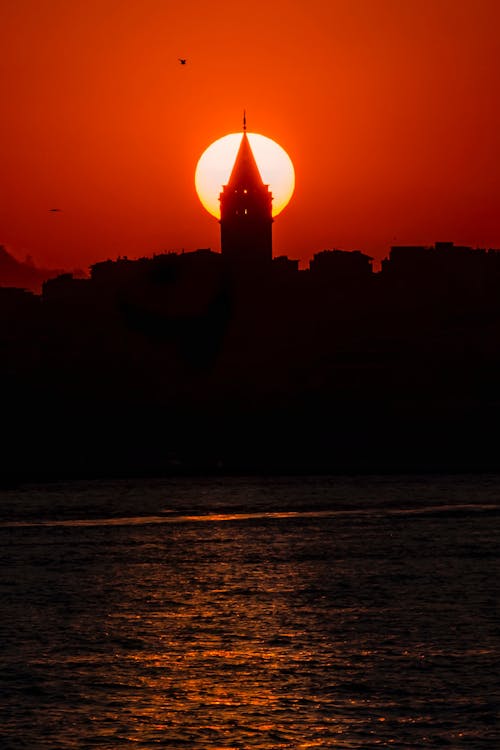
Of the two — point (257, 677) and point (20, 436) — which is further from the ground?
point (20, 436)

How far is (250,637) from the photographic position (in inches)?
1195

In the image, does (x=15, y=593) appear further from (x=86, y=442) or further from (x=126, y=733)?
(x=86, y=442)

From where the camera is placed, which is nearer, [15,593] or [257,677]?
[257,677]

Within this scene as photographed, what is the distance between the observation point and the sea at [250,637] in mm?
21328

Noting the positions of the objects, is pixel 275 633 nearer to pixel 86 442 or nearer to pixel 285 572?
pixel 285 572

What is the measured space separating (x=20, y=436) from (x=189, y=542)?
131695 millimetres

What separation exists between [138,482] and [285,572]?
274 feet

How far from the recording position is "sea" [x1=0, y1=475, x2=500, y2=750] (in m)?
21.3

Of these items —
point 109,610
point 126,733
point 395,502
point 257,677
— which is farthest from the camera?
point 395,502

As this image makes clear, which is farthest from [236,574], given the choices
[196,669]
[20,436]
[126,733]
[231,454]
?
[20,436]

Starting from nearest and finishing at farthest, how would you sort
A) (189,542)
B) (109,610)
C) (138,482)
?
(109,610) < (189,542) < (138,482)

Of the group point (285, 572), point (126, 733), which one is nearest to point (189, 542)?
point (285, 572)

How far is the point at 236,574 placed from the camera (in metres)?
45.0

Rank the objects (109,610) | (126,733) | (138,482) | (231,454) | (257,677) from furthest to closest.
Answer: (231,454) → (138,482) → (109,610) → (257,677) → (126,733)
